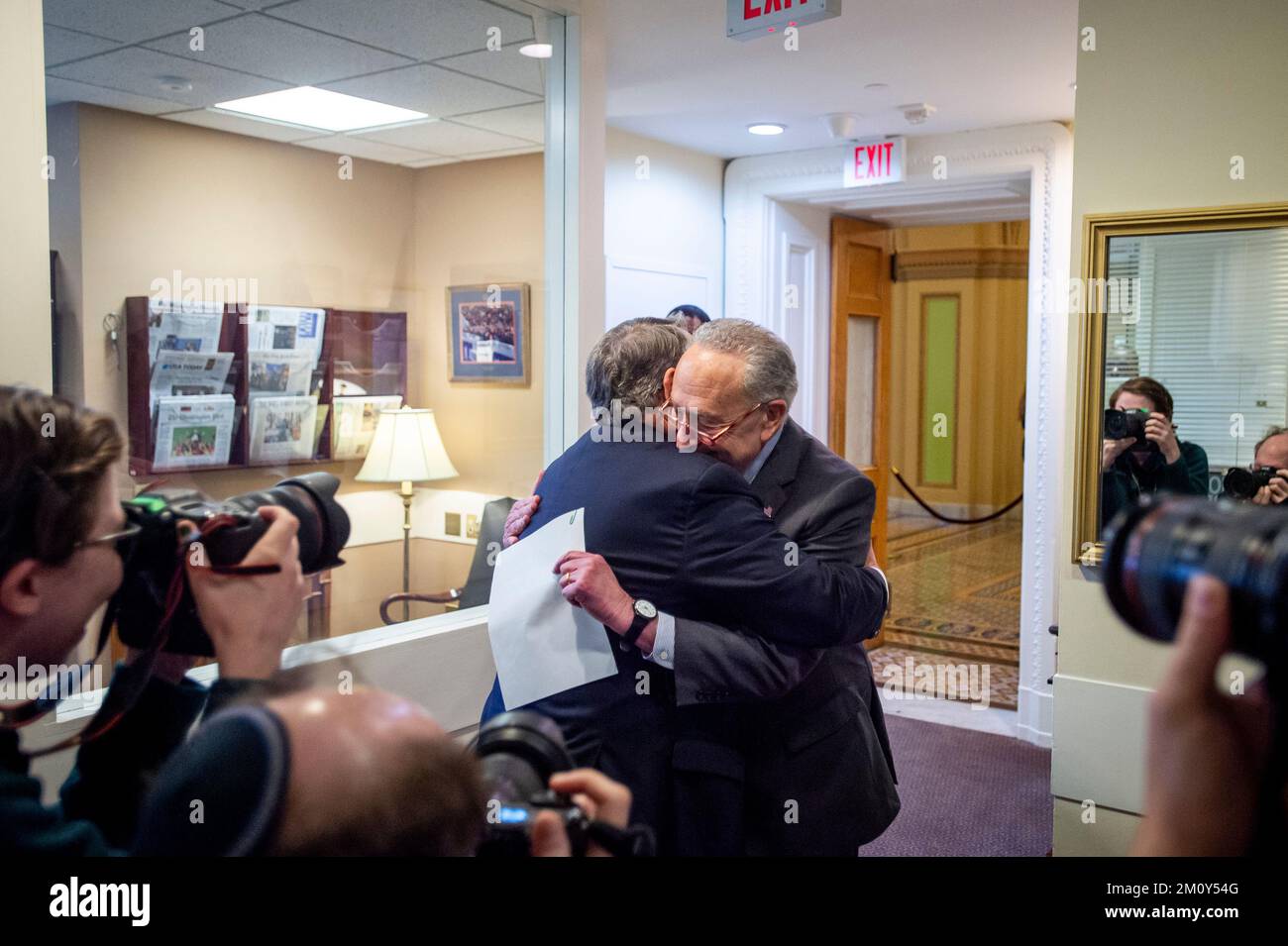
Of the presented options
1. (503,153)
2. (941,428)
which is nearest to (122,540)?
(503,153)

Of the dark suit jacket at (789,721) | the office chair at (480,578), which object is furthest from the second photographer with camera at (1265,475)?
the office chair at (480,578)

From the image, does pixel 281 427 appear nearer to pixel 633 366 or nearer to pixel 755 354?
pixel 633 366

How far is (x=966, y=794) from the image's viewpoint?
12.3 feet

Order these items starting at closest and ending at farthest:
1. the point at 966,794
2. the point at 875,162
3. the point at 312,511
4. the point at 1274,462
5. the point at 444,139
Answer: the point at 312,511 → the point at 1274,462 → the point at 444,139 → the point at 966,794 → the point at 875,162

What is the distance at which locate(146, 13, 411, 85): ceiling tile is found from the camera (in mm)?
2279

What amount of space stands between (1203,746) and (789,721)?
109 centimetres

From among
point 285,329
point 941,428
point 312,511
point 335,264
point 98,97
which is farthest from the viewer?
point 941,428

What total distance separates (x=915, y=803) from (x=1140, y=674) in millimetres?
1403

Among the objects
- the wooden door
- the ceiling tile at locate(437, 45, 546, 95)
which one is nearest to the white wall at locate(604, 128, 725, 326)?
the wooden door

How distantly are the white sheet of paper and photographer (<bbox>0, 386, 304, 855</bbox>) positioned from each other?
0.63 meters
